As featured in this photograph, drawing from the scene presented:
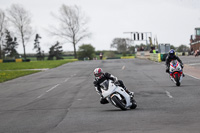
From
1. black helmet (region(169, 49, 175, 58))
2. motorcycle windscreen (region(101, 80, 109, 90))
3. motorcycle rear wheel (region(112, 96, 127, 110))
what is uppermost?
black helmet (region(169, 49, 175, 58))

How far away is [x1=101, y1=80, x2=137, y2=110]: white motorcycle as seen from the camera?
10.6 m

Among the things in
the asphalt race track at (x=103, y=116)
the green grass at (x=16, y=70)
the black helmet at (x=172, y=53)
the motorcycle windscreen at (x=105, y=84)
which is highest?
the black helmet at (x=172, y=53)

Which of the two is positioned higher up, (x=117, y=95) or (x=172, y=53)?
(x=172, y=53)

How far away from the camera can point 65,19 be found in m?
89.3

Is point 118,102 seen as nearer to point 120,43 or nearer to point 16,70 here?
point 16,70

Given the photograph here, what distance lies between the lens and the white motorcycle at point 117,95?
1064 centimetres

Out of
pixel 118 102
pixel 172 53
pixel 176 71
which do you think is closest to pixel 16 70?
pixel 172 53

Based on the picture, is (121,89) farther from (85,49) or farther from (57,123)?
(85,49)

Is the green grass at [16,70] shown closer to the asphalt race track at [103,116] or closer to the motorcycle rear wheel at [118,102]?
the asphalt race track at [103,116]

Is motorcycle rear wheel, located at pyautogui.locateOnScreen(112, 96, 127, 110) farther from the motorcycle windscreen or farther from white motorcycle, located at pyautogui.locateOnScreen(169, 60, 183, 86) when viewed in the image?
white motorcycle, located at pyautogui.locateOnScreen(169, 60, 183, 86)

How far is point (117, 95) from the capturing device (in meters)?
10.6

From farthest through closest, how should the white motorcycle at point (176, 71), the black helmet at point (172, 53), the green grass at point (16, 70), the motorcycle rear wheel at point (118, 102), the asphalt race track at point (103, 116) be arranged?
1. the green grass at point (16, 70)
2. the black helmet at point (172, 53)
3. the white motorcycle at point (176, 71)
4. the motorcycle rear wheel at point (118, 102)
5. the asphalt race track at point (103, 116)

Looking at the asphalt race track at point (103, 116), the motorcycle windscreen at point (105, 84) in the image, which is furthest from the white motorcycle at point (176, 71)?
the motorcycle windscreen at point (105, 84)

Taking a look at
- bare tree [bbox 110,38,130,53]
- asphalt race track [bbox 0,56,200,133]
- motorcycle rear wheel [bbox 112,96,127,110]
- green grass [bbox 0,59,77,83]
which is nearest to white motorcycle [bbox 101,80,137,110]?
motorcycle rear wheel [bbox 112,96,127,110]
